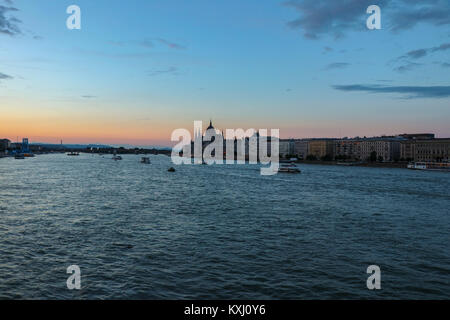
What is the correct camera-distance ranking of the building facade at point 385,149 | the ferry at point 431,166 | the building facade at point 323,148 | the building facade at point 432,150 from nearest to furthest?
the ferry at point 431,166
the building facade at point 432,150
the building facade at point 385,149
the building facade at point 323,148

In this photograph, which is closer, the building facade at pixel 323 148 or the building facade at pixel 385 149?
the building facade at pixel 385 149

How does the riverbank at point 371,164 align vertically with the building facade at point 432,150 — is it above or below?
below

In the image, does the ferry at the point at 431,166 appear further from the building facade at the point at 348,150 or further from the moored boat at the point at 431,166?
the building facade at the point at 348,150

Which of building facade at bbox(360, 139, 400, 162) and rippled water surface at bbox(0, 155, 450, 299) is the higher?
building facade at bbox(360, 139, 400, 162)

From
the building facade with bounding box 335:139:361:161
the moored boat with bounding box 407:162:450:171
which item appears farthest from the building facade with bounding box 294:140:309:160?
the moored boat with bounding box 407:162:450:171

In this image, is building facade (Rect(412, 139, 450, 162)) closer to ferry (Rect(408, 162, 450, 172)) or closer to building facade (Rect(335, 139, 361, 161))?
ferry (Rect(408, 162, 450, 172))

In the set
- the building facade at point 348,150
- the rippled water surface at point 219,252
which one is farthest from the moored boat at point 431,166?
the rippled water surface at point 219,252

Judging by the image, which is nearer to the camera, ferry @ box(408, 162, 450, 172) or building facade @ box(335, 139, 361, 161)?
ferry @ box(408, 162, 450, 172)

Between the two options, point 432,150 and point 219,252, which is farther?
point 432,150

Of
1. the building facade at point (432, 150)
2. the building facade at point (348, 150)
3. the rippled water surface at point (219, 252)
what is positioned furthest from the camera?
the building facade at point (348, 150)

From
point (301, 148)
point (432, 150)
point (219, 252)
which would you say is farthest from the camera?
→ point (301, 148)

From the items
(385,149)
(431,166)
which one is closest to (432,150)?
(385,149)

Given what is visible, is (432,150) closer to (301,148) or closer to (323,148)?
(323,148)

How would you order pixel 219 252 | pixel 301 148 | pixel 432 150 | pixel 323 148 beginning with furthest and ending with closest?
pixel 301 148
pixel 323 148
pixel 432 150
pixel 219 252
